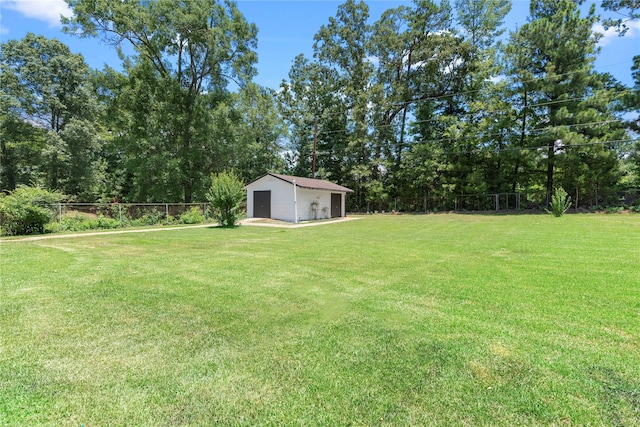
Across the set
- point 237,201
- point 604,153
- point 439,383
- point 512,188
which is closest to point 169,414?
point 439,383

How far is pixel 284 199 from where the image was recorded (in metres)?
19.5

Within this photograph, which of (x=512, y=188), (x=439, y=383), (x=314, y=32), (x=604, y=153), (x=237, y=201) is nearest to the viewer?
(x=439, y=383)

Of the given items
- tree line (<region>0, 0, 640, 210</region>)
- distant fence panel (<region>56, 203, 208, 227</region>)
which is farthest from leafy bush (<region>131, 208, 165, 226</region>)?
tree line (<region>0, 0, 640, 210</region>)

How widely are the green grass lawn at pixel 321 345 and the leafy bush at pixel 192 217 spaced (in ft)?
37.8

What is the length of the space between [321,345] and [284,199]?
1689cm

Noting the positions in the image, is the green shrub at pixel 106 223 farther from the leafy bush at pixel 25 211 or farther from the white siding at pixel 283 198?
the white siding at pixel 283 198

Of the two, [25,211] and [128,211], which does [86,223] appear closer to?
[128,211]

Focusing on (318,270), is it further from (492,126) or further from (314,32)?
(314,32)

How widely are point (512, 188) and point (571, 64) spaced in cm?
923

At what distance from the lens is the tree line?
69.8ft

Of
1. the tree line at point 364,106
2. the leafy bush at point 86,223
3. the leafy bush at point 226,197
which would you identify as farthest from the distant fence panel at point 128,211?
the tree line at point 364,106

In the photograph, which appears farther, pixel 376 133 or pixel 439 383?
pixel 376 133

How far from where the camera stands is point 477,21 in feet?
91.4

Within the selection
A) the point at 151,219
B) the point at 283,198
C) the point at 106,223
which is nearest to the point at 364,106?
the point at 283,198
